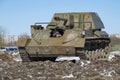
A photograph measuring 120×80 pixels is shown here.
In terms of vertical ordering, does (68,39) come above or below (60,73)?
below

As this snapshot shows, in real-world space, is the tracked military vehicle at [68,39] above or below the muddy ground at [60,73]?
below

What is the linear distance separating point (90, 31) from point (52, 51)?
106 inches

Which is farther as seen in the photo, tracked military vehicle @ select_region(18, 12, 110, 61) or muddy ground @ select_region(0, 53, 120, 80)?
tracked military vehicle @ select_region(18, 12, 110, 61)

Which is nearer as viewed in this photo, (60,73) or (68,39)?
(60,73)

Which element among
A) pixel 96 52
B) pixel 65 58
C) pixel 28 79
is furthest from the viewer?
pixel 96 52

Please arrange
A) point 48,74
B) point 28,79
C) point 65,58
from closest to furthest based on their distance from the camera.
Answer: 1. point 28,79
2. point 48,74
3. point 65,58

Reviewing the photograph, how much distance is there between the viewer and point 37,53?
71.5ft

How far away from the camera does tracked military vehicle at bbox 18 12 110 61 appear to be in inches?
828

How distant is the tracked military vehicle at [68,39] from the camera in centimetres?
2103

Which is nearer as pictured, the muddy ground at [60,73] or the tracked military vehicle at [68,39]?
the muddy ground at [60,73]

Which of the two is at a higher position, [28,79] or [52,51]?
[28,79]

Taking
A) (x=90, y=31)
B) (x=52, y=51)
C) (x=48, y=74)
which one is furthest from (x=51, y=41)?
(x=48, y=74)

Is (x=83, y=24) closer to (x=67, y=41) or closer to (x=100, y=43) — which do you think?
(x=100, y=43)

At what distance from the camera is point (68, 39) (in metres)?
21.5
